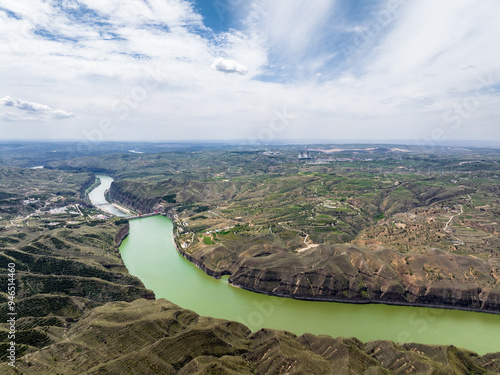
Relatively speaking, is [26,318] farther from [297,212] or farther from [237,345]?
[297,212]

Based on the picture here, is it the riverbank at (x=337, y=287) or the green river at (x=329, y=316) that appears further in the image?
the riverbank at (x=337, y=287)

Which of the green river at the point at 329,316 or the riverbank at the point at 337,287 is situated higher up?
the riverbank at the point at 337,287

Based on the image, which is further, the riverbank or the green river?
the riverbank

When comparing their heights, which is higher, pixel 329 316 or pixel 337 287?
pixel 337 287

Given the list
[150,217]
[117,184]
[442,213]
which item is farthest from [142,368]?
[117,184]

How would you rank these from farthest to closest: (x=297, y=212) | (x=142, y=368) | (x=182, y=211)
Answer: (x=182, y=211), (x=297, y=212), (x=142, y=368)

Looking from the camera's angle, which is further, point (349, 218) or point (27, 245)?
A: point (349, 218)

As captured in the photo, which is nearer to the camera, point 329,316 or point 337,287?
point 329,316

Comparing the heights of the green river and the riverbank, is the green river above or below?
below
